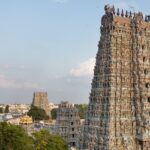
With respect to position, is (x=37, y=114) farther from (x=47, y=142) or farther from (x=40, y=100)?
(x=47, y=142)

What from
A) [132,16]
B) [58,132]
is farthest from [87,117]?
[58,132]

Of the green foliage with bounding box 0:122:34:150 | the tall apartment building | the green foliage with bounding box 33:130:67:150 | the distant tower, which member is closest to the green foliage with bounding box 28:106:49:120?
the distant tower

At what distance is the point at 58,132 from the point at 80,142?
61.4ft

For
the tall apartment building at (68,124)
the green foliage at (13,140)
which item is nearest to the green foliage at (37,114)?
the tall apartment building at (68,124)

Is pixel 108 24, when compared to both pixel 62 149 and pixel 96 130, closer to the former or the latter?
pixel 96 130

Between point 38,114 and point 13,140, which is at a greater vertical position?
point 38,114

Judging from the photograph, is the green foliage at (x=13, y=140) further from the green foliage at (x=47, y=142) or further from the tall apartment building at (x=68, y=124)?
the tall apartment building at (x=68, y=124)

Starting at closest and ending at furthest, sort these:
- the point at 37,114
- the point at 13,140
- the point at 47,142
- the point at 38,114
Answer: the point at 13,140, the point at 47,142, the point at 38,114, the point at 37,114

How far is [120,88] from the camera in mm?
46969

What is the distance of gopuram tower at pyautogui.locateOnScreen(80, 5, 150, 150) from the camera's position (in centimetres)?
4603

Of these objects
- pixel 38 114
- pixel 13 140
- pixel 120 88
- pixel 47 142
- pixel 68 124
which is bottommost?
pixel 47 142

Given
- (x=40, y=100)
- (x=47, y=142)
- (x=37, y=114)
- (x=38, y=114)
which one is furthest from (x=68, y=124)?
(x=40, y=100)

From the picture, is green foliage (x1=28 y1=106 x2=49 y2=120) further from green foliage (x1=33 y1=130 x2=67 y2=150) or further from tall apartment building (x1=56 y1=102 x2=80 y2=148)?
green foliage (x1=33 y1=130 x2=67 y2=150)

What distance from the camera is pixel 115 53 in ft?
156
